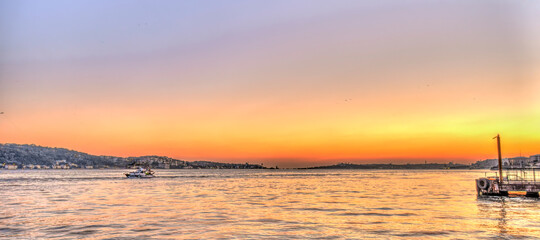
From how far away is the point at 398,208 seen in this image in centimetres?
5000

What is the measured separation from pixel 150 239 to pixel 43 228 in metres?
11.3

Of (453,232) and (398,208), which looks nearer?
(453,232)

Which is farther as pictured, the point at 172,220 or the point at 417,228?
the point at 172,220

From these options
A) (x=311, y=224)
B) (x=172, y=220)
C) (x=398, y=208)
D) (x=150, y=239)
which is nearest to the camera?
(x=150, y=239)

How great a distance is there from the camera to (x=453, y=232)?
3212 cm

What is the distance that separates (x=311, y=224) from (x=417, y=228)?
28.1 ft

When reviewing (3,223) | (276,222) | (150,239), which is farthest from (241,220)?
(3,223)

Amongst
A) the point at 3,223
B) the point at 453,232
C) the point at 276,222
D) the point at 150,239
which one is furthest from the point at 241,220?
the point at 3,223

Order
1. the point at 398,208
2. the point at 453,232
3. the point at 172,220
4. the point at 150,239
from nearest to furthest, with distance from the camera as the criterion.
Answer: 1. the point at 150,239
2. the point at 453,232
3. the point at 172,220
4. the point at 398,208

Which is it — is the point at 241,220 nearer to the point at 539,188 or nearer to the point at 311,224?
the point at 311,224

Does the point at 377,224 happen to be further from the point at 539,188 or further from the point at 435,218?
the point at 539,188

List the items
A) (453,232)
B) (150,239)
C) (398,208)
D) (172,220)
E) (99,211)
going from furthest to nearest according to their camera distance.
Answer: (398,208) → (99,211) → (172,220) → (453,232) → (150,239)

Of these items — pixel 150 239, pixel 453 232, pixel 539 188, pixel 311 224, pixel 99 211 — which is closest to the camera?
pixel 150 239

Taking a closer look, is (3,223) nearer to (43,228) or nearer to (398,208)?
(43,228)
